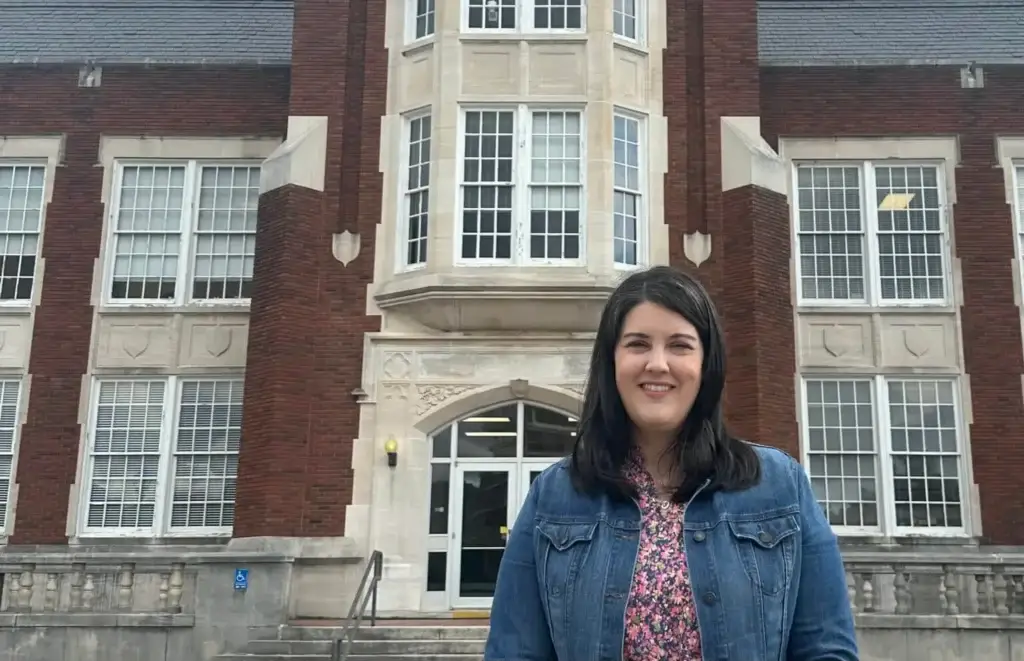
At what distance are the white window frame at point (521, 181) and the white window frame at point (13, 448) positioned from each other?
26.0ft

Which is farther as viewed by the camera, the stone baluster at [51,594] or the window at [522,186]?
the window at [522,186]

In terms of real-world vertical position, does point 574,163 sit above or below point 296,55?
below

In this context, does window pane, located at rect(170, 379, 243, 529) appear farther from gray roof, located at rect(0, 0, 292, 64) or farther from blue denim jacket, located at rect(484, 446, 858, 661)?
blue denim jacket, located at rect(484, 446, 858, 661)

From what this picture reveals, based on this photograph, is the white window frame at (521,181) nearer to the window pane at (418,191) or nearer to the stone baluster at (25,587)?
the window pane at (418,191)

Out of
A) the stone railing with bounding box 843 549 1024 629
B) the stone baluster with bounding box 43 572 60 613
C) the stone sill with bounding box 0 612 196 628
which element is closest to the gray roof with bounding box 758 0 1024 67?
the stone railing with bounding box 843 549 1024 629

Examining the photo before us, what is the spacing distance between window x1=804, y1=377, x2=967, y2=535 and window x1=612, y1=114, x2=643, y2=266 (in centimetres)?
408

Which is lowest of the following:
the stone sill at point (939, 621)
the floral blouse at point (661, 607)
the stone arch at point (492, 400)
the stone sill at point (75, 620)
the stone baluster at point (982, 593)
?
the stone sill at point (75, 620)

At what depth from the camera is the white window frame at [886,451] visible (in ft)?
50.8

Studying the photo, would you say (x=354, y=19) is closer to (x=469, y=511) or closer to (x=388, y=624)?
(x=469, y=511)

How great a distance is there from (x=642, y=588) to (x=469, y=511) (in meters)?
12.6

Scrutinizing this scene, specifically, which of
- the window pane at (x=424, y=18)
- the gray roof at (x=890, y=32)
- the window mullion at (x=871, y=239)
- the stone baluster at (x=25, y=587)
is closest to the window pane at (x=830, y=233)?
the window mullion at (x=871, y=239)

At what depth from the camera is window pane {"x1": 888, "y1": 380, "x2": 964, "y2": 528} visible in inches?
615


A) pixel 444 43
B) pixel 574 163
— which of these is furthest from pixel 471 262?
pixel 444 43

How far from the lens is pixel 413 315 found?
14516mm
